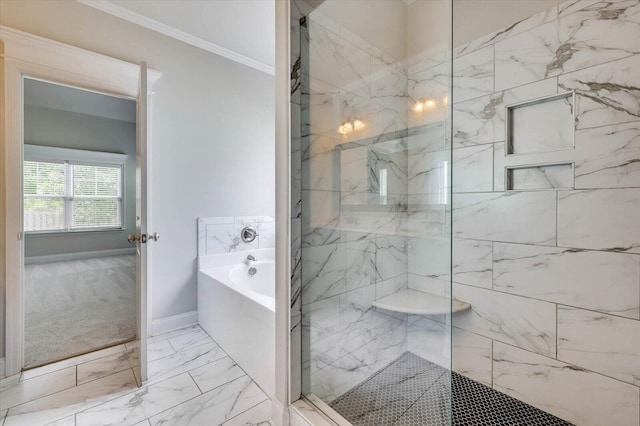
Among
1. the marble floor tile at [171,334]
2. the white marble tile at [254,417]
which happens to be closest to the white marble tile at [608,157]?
the white marble tile at [254,417]

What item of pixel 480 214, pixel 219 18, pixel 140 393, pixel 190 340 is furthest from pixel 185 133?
pixel 480 214

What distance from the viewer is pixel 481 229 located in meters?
1.87

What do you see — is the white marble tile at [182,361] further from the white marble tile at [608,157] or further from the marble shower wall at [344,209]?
Answer: the white marble tile at [608,157]

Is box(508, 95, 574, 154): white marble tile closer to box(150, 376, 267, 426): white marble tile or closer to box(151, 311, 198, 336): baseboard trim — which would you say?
box(150, 376, 267, 426): white marble tile

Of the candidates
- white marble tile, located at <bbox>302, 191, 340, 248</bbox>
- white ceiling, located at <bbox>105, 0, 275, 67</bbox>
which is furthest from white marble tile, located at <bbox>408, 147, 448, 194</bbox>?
white ceiling, located at <bbox>105, 0, 275, 67</bbox>

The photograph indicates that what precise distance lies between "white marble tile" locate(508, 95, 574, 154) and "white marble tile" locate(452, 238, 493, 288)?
0.63 m

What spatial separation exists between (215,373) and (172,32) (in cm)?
273

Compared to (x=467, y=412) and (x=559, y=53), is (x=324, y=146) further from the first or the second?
(x=467, y=412)

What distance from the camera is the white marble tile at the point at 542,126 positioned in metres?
1.56

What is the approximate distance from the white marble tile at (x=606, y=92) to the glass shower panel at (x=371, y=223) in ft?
2.35

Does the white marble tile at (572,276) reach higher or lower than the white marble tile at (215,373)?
higher

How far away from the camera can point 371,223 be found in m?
1.63

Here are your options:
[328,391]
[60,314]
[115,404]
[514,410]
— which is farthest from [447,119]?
[60,314]

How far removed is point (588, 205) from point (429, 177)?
2.81ft
